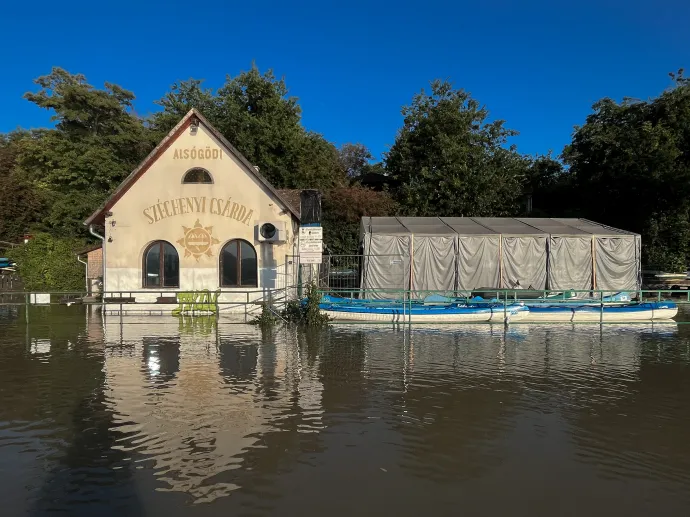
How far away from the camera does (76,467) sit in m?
5.39

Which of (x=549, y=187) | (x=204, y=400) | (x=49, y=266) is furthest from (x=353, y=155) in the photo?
(x=204, y=400)

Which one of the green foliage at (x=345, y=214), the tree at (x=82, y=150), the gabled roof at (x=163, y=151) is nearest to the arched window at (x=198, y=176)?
the gabled roof at (x=163, y=151)

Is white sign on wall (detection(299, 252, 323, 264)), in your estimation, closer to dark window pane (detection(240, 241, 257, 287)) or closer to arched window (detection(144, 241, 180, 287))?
dark window pane (detection(240, 241, 257, 287))

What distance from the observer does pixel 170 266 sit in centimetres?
1795

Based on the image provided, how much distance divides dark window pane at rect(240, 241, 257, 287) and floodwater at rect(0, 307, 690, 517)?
606 centimetres

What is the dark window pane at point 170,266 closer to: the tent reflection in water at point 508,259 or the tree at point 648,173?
the tent reflection in water at point 508,259

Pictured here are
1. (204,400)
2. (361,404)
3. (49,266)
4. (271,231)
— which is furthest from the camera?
(49,266)

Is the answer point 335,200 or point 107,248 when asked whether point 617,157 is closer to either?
point 335,200

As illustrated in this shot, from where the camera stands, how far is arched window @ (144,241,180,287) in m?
17.9

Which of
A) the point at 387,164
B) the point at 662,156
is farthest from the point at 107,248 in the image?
the point at 662,156

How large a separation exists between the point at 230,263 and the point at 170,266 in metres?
2.18

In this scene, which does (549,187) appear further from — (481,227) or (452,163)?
(481,227)

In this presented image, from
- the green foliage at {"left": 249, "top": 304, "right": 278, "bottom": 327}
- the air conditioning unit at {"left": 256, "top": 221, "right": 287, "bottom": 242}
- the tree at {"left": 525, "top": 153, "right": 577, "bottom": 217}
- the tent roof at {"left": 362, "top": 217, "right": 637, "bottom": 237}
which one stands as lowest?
the green foliage at {"left": 249, "top": 304, "right": 278, "bottom": 327}

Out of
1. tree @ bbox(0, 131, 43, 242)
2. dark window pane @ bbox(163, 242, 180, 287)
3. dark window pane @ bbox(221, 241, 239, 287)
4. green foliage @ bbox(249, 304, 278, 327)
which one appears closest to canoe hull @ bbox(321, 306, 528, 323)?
green foliage @ bbox(249, 304, 278, 327)
